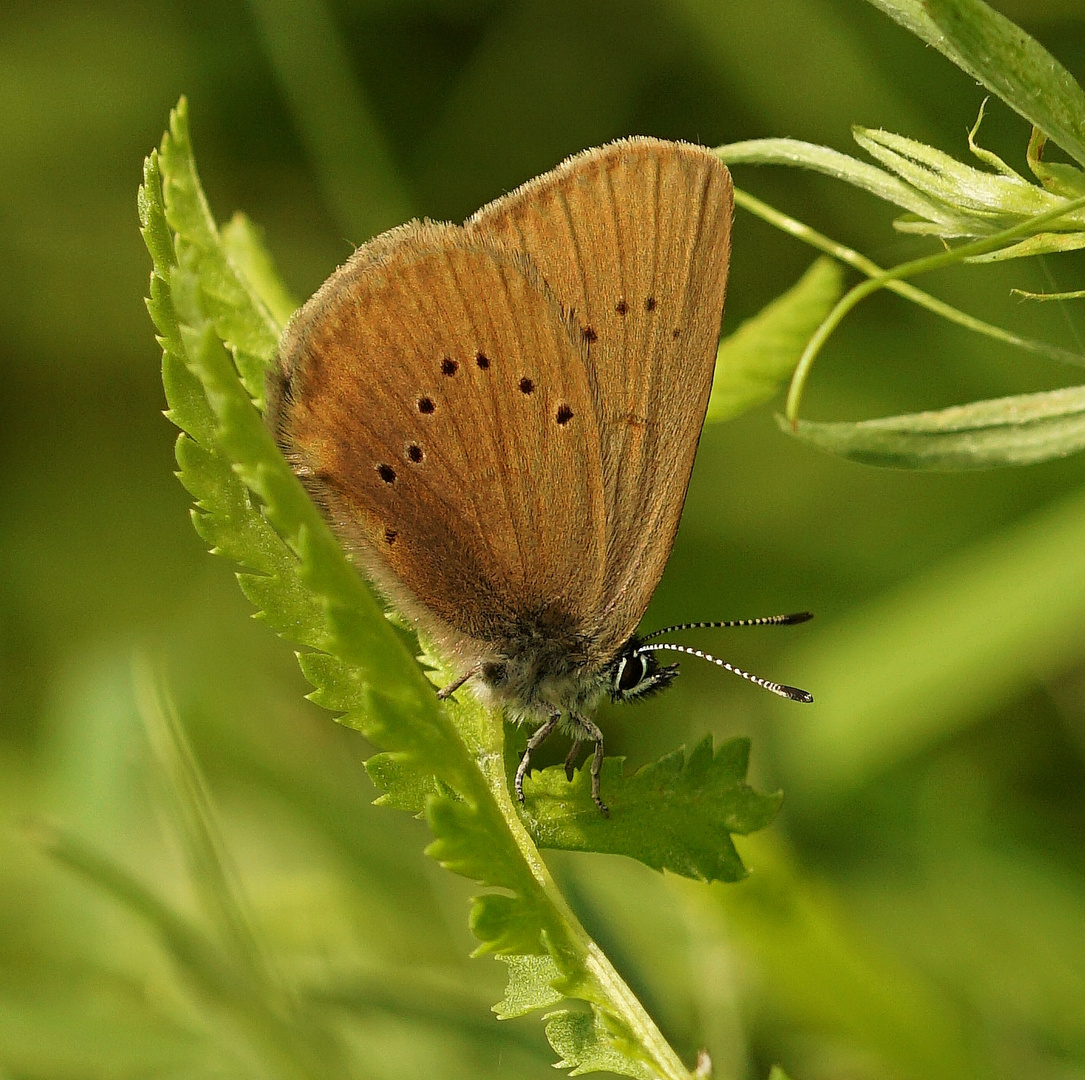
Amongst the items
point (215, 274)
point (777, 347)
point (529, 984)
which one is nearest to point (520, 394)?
point (777, 347)

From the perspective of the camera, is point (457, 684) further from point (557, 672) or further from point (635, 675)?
point (635, 675)

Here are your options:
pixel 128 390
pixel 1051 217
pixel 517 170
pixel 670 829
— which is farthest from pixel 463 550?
pixel 128 390

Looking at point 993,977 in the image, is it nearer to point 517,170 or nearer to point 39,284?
point 517,170

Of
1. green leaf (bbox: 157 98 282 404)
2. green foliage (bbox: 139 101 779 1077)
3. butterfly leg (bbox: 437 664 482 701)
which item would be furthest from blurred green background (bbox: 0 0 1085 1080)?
green leaf (bbox: 157 98 282 404)

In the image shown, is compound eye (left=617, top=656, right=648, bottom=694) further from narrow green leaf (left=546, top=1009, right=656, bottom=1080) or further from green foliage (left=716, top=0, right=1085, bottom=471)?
narrow green leaf (left=546, top=1009, right=656, bottom=1080)

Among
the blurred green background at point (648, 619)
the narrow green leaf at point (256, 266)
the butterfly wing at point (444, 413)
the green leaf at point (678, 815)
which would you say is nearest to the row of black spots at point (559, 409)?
the butterfly wing at point (444, 413)

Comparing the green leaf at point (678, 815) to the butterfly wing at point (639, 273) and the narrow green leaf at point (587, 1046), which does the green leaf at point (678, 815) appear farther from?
the butterfly wing at point (639, 273)
